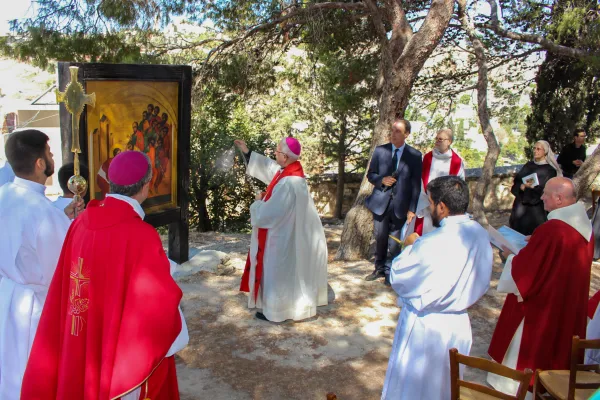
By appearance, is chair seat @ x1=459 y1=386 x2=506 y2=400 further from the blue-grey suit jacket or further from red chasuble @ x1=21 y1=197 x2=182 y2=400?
the blue-grey suit jacket

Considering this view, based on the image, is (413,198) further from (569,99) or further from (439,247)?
(569,99)

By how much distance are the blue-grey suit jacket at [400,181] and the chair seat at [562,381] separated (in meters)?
3.31

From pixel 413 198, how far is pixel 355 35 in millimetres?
5004

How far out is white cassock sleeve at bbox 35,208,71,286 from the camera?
3.33m

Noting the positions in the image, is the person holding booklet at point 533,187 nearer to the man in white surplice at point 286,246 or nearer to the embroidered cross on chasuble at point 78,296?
the man in white surplice at point 286,246

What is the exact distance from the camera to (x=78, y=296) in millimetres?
2850

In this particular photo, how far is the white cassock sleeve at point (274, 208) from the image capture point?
18.9ft

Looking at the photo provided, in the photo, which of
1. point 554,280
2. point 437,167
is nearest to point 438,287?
point 554,280

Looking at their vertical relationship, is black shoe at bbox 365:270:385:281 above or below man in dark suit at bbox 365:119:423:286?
below

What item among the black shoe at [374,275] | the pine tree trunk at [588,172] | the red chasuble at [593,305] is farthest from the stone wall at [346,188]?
the red chasuble at [593,305]

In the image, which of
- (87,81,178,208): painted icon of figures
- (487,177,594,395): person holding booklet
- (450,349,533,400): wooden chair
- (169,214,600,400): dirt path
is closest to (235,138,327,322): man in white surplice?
(169,214,600,400): dirt path

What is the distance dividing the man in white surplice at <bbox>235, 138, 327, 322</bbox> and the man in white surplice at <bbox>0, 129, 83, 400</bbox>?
8.36ft

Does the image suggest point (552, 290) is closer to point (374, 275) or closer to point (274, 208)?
Answer: point (274, 208)

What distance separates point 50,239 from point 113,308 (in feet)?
2.61
